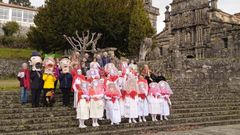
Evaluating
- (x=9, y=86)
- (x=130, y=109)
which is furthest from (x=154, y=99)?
(x=9, y=86)

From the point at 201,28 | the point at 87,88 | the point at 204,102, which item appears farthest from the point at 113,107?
the point at 201,28

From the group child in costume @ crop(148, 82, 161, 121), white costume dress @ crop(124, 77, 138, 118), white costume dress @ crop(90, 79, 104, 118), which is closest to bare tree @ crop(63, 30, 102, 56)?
child in costume @ crop(148, 82, 161, 121)

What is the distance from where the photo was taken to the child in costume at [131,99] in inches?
449

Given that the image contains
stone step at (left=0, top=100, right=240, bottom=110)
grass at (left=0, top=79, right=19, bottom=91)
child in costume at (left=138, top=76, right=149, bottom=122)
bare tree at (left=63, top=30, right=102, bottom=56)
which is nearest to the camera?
stone step at (left=0, top=100, right=240, bottom=110)

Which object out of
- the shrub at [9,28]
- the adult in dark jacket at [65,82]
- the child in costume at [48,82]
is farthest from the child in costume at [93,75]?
the shrub at [9,28]

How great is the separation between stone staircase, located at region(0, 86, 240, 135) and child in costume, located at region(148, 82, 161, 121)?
16.3 inches

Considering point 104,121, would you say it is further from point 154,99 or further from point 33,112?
point 33,112

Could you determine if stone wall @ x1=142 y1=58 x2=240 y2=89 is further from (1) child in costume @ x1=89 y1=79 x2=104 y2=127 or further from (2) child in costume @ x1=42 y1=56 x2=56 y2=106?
(2) child in costume @ x1=42 y1=56 x2=56 y2=106

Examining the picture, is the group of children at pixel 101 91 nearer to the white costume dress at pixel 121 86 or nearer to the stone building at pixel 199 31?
the white costume dress at pixel 121 86

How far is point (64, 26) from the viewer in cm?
3112

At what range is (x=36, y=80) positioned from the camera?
442 inches

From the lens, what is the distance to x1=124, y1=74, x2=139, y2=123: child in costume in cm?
1140

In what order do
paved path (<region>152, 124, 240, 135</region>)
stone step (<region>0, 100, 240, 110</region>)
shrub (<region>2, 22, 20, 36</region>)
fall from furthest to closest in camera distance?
shrub (<region>2, 22, 20, 36</region>) < stone step (<region>0, 100, 240, 110</region>) < paved path (<region>152, 124, 240, 135</region>)

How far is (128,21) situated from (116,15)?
1.38 metres
